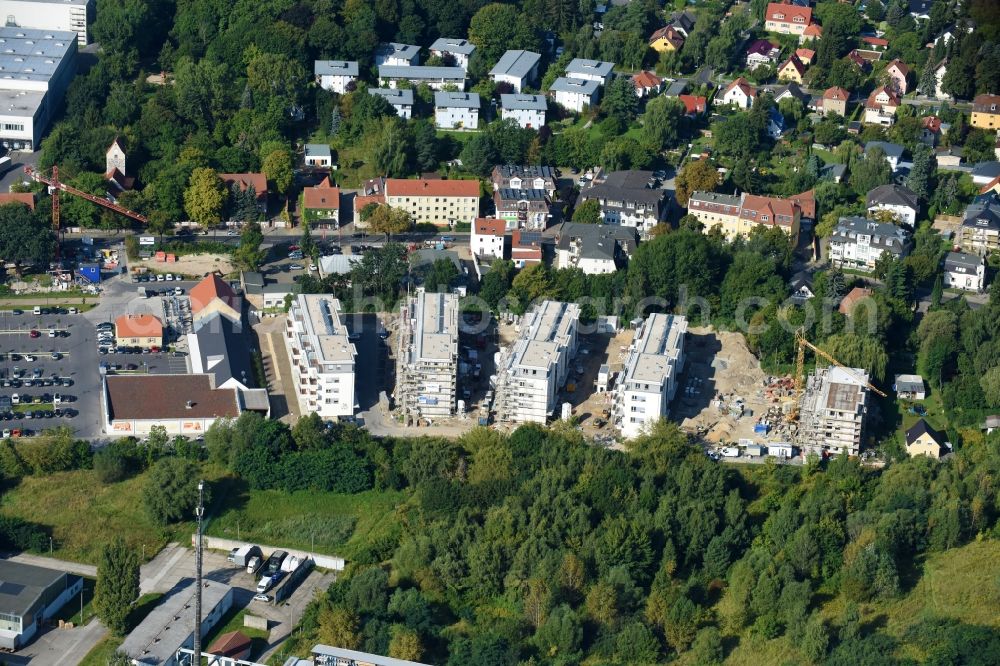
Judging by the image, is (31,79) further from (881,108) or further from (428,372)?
(881,108)

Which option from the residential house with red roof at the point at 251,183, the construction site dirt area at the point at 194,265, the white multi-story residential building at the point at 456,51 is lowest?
the construction site dirt area at the point at 194,265

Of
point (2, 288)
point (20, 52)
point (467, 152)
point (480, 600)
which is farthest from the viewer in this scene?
point (20, 52)

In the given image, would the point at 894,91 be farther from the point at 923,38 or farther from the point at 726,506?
the point at 726,506

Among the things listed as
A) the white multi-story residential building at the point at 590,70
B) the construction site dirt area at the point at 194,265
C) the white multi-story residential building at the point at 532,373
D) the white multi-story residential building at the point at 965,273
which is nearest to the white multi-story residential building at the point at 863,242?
the white multi-story residential building at the point at 965,273

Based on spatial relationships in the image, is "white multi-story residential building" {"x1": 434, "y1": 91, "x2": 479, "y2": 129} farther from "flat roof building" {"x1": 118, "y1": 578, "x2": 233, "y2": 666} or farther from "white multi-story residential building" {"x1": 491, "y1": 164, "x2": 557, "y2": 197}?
"flat roof building" {"x1": 118, "y1": 578, "x2": 233, "y2": 666}

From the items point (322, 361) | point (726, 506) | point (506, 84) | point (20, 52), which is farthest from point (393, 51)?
point (726, 506)

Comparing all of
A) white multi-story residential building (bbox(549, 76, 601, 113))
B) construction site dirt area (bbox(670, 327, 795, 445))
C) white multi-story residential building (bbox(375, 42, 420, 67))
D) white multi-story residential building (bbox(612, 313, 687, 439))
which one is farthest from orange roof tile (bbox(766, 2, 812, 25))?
white multi-story residential building (bbox(612, 313, 687, 439))

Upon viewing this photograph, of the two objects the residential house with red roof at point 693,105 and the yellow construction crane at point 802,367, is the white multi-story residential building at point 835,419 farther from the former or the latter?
the residential house with red roof at point 693,105
